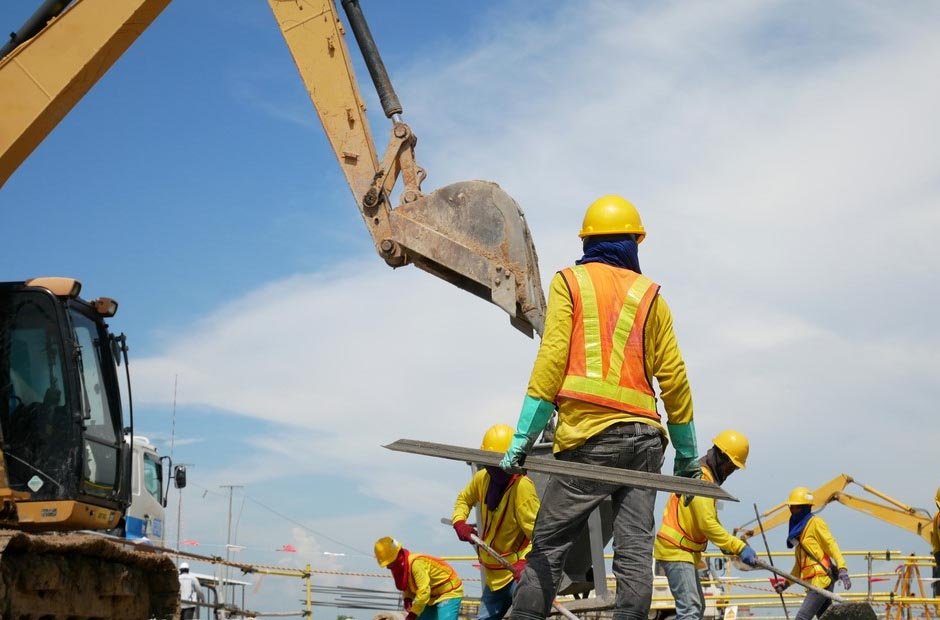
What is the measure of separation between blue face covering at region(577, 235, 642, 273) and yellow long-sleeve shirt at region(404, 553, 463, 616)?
527 centimetres

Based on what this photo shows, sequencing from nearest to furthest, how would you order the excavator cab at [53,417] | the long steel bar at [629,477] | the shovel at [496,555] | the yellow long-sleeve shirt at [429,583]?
1. the long steel bar at [629,477]
2. the excavator cab at [53,417]
3. the shovel at [496,555]
4. the yellow long-sleeve shirt at [429,583]

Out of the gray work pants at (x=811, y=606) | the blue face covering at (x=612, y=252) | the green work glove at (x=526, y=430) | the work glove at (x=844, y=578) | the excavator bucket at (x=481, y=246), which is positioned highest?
the excavator bucket at (x=481, y=246)

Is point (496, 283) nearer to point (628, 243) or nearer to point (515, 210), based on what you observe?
point (515, 210)

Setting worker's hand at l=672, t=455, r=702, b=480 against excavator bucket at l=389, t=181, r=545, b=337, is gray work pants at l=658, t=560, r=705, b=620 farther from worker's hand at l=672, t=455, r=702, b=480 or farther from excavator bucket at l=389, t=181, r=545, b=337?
worker's hand at l=672, t=455, r=702, b=480

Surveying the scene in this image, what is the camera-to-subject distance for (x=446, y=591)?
1088 centimetres

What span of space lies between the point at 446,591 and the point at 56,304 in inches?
161

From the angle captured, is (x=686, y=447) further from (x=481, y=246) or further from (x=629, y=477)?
(x=481, y=246)

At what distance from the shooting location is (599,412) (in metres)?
5.76

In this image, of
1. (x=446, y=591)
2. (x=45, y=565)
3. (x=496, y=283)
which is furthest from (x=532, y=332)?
(x=45, y=565)

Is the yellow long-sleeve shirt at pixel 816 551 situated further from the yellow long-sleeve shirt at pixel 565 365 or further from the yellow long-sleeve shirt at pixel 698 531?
the yellow long-sleeve shirt at pixel 565 365

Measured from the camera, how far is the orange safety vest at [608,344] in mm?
5750

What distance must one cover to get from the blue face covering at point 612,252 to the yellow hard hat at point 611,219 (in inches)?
1.3

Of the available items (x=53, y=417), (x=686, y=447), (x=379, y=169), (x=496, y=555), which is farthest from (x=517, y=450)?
(x=379, y=169)

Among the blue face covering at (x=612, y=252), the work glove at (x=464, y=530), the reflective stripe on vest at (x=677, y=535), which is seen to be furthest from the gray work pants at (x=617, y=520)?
the reflective stripe on vest at (x=677, y=535)
